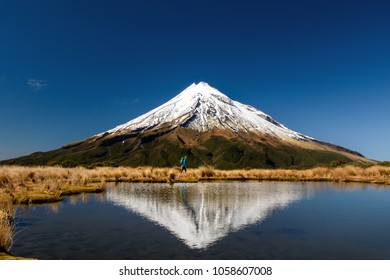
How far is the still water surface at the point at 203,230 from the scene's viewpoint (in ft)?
32.3

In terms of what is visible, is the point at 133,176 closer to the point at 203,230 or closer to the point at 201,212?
the point at 201,212

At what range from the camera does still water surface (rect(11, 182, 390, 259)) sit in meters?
9.85

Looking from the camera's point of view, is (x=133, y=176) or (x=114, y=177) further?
(x=133, y=176)

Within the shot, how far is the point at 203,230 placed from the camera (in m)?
12.4

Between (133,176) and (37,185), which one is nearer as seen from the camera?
(37,185)

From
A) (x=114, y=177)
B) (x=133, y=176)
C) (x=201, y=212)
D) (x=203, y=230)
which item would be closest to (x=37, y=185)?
(x=114, y=177)

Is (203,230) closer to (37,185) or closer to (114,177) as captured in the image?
(37,185)

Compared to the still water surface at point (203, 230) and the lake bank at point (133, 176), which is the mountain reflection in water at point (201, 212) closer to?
the still water surface at point (203, 230)

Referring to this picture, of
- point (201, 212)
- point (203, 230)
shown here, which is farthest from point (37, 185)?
point (203, 230)

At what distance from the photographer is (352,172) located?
43688mm

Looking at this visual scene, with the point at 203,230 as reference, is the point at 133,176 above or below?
above

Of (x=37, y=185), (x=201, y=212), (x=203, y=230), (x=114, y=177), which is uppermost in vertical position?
(x=114, y=177)

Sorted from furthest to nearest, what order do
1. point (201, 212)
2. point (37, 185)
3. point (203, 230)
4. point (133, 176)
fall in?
point (133, 176), point (37, 185), point (201, 212), point (203, 230)

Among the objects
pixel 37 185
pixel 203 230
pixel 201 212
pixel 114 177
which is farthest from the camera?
pixel 114 177
